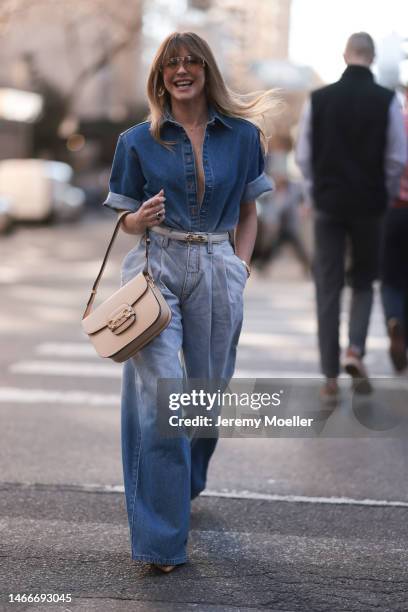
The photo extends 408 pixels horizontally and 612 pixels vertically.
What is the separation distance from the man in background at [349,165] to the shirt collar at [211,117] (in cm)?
272

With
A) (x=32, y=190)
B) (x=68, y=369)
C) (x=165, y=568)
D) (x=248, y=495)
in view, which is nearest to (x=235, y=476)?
(x=248, y=495)

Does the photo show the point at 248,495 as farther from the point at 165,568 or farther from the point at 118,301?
the point at 118,301

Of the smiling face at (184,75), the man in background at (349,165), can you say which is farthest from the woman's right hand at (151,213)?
the man in background at (349,165)

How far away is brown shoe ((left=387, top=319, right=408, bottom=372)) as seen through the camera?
25.7ft

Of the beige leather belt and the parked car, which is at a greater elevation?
the beige leather belt

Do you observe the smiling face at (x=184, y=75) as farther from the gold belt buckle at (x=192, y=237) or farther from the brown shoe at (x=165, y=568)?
the brown shoe at (x=165, y=568)

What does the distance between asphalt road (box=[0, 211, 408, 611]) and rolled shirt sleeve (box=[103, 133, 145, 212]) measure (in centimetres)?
129

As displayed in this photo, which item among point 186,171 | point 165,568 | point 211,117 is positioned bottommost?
point 165,568

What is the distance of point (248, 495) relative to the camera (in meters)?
5.21

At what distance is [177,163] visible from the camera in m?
4.18

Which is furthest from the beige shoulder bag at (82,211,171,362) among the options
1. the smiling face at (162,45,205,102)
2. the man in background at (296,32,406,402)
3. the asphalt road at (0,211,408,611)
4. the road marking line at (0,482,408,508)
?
the man in background at (296,32,406,402)

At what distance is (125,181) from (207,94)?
1.51 feet

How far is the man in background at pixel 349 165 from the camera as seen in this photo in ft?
22.6

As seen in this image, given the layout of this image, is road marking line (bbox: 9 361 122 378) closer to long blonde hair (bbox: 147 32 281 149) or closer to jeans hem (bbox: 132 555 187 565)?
long blonde hair (bbox: 147 32 281 149)
